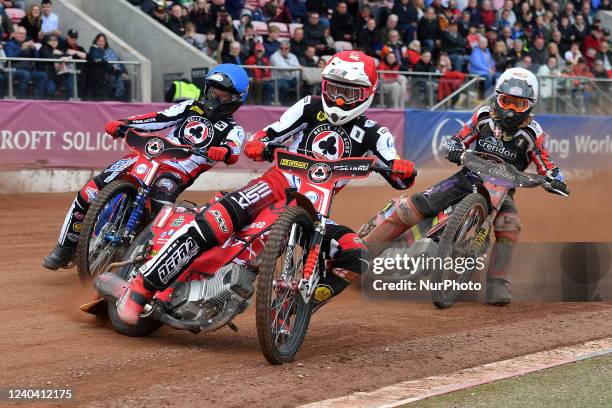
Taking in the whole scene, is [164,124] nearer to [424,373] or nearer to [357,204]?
[424,373]

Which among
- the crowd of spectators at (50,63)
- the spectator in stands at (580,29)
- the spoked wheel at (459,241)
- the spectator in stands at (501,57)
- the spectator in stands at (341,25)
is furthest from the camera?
the spectator in stands at (580,29)

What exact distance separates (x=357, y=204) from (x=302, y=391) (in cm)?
1055

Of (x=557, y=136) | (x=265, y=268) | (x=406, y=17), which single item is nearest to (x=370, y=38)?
(x=406, y=17)

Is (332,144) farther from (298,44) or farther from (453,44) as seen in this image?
(453,44)

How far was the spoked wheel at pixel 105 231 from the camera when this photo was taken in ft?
30.5

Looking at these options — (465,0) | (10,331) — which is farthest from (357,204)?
(465,0)

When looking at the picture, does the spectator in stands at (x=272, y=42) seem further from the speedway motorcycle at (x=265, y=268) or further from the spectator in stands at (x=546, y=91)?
the speedway motorcycle at (x=265, y=268)

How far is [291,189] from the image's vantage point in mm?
7512

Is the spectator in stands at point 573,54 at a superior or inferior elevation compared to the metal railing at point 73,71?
inferior

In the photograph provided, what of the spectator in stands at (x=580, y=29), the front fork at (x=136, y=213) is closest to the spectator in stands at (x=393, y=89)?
the spectator in stands at (x=580, y=29)

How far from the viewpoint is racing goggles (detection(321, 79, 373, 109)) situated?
8.27 metres

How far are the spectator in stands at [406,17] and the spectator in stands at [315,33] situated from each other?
2.36 metres

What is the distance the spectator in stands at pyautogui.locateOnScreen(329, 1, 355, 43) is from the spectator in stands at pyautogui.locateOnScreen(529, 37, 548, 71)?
4826mm

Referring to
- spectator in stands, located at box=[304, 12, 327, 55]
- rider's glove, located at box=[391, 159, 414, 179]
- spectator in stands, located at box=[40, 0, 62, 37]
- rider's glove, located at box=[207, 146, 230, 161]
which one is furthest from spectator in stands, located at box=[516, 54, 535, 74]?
rider's glove, located at box=[391, 159, 414, 179]
